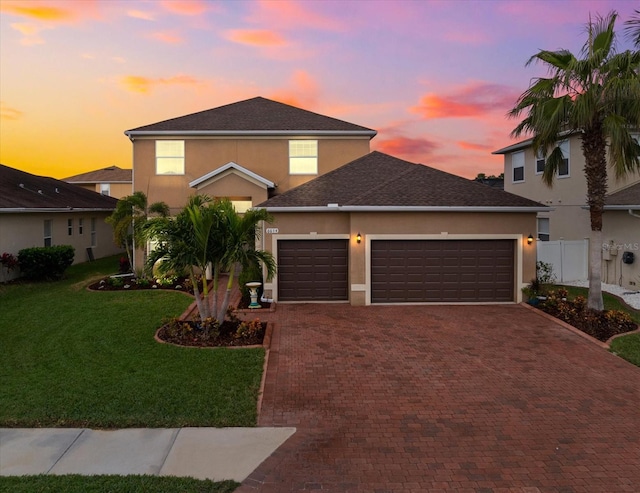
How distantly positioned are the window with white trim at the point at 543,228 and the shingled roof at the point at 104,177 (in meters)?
37.5

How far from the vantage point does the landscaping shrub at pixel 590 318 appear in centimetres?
1100

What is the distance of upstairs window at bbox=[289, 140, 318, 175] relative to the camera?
20.4 m

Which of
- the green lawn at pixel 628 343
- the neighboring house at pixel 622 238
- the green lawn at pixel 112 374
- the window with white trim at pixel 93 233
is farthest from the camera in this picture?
the window with white trim at pixel 93 233

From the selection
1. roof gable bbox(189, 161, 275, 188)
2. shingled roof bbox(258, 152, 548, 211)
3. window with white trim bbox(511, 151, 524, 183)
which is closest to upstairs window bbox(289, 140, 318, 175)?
roof gable bbox(189, 161, 275, 188)

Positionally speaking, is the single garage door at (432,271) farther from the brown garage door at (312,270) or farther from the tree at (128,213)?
the tree at (128,213)

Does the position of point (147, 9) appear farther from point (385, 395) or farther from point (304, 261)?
point (385, 395)

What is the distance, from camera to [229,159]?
65.8 ft

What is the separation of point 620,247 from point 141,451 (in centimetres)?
1790

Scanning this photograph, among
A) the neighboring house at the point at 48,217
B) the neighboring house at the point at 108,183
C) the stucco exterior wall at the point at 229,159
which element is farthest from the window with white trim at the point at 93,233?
the neighboring house at the point at 108,183

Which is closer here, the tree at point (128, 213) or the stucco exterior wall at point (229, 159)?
the tree at point (128, 213)

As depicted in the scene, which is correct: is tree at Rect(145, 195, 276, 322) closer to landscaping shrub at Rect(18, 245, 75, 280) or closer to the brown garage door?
the brown garage door

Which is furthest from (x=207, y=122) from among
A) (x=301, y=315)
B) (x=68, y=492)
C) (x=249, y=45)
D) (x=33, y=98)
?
(x=68, y=492)

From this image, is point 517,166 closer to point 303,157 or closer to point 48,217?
point 303,157

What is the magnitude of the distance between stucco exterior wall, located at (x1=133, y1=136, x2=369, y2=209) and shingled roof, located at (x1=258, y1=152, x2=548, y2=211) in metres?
3.22
